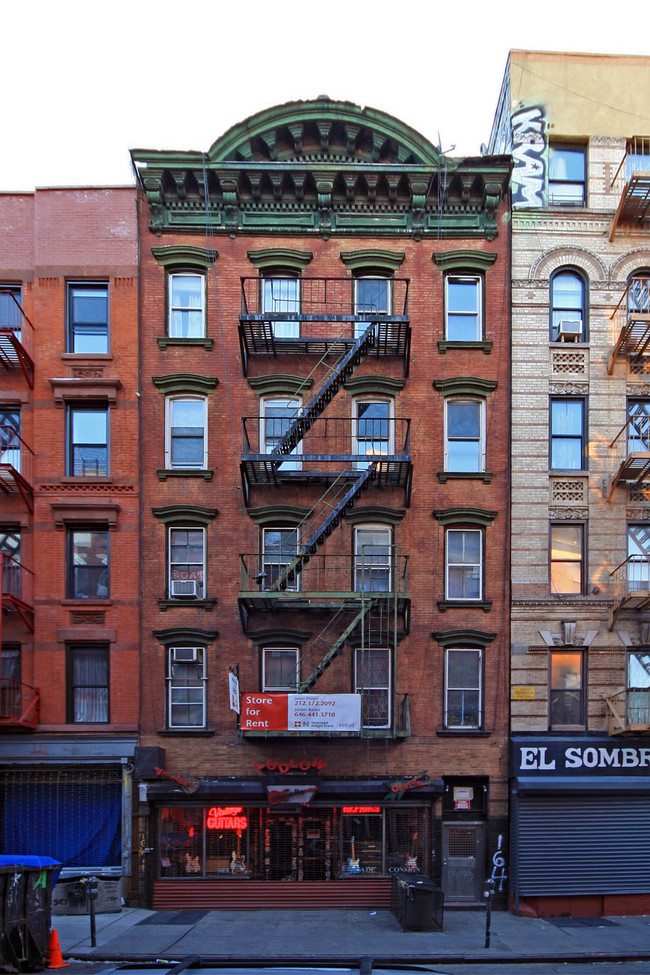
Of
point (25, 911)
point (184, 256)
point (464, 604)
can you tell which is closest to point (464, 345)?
point (464, 604)

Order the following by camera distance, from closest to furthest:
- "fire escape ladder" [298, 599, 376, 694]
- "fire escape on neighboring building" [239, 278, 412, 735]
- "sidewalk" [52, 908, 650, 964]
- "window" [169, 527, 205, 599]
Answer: "sidewalk" [52, 908, 650, 964] < "fire escape ladder" [298, 599, 376, 694] < "fire escape on neighboring building" [239, 278, 412, 735] < "window" [169, 527, 205, 599]

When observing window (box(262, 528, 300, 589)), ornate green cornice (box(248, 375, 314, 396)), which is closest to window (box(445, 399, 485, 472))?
ornate green cornice (box(248, 375, 314, 396))

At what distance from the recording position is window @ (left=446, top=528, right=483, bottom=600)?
1919 centimetres

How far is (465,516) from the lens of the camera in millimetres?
19094

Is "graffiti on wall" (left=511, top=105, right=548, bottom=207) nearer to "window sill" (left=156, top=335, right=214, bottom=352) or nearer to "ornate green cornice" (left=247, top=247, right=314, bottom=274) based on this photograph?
"ornate green cornice" (left=247, top=247, right=314, bottom=274)

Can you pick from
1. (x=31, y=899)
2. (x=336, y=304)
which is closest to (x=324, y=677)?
(x=31, y=899)

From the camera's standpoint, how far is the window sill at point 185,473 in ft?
62.7

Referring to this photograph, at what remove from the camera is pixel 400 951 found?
14297 mm

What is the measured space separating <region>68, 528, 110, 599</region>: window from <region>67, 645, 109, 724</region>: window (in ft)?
4.39

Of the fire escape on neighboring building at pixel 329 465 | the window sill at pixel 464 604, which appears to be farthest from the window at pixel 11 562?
the window sill at pixel 464 604

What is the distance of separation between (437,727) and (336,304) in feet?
34.8

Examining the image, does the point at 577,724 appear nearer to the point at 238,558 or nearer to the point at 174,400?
the point at 238,558

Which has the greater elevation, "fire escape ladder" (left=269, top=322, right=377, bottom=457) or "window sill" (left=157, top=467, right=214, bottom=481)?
"fire escape ladder" (left=269, top=322, right=377, bottom=457)

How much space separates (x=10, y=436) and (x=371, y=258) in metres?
10.0
